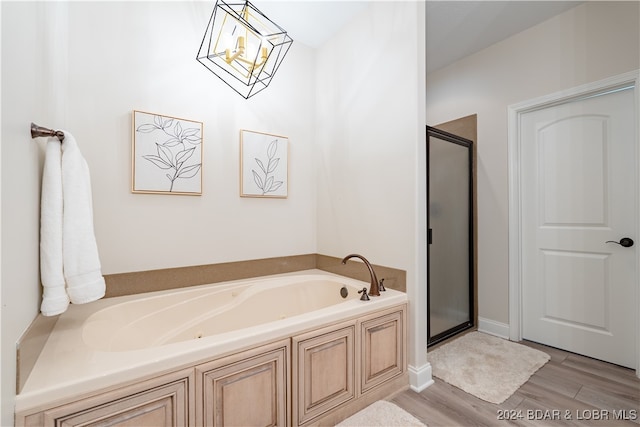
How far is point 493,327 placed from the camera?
269 cm

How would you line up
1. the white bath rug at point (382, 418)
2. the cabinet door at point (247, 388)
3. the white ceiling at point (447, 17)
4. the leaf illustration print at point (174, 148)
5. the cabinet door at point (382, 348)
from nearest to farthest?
the cabinet door at point (247, 388) < the white bath rug at point (382, 418) < the cabinet door at point (382, 348) < the leaf illustration print at point (174, 148) < the white ceiling at point (447, 17)

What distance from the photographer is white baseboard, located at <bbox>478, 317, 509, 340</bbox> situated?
2.60m

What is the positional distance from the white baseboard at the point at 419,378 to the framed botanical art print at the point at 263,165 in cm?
169

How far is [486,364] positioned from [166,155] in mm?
2779

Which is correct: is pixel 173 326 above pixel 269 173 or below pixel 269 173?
below

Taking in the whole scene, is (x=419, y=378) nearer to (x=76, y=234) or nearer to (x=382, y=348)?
(x=382, y=348)

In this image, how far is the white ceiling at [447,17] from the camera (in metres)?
2.24

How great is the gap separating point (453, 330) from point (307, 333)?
71.9 inches

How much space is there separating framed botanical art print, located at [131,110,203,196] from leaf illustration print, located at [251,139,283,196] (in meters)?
0.48

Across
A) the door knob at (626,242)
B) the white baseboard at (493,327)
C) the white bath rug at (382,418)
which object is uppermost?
the door knob at (626,242)

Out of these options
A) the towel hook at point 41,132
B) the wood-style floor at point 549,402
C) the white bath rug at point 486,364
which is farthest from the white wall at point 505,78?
the towel hook at point 41,132

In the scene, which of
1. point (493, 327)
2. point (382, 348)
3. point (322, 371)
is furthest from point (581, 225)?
point (322, 371)

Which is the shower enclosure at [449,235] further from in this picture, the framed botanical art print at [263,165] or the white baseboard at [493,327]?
the framed botanical art print at [263,165]

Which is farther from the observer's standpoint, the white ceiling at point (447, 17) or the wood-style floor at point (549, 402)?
the white ceiling at point (447, 17)
